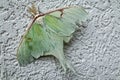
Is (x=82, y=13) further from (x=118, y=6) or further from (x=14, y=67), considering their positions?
(x=14, y=67)

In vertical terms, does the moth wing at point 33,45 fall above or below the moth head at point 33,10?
below

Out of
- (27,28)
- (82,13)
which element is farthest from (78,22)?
(27,28)

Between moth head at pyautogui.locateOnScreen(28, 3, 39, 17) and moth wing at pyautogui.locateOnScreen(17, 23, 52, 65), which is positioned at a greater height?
moth head at pyautogui.locateOnScreen(28, 3, 39, 17)

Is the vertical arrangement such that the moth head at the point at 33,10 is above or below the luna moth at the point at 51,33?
above

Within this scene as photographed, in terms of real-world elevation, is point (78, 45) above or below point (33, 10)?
below
